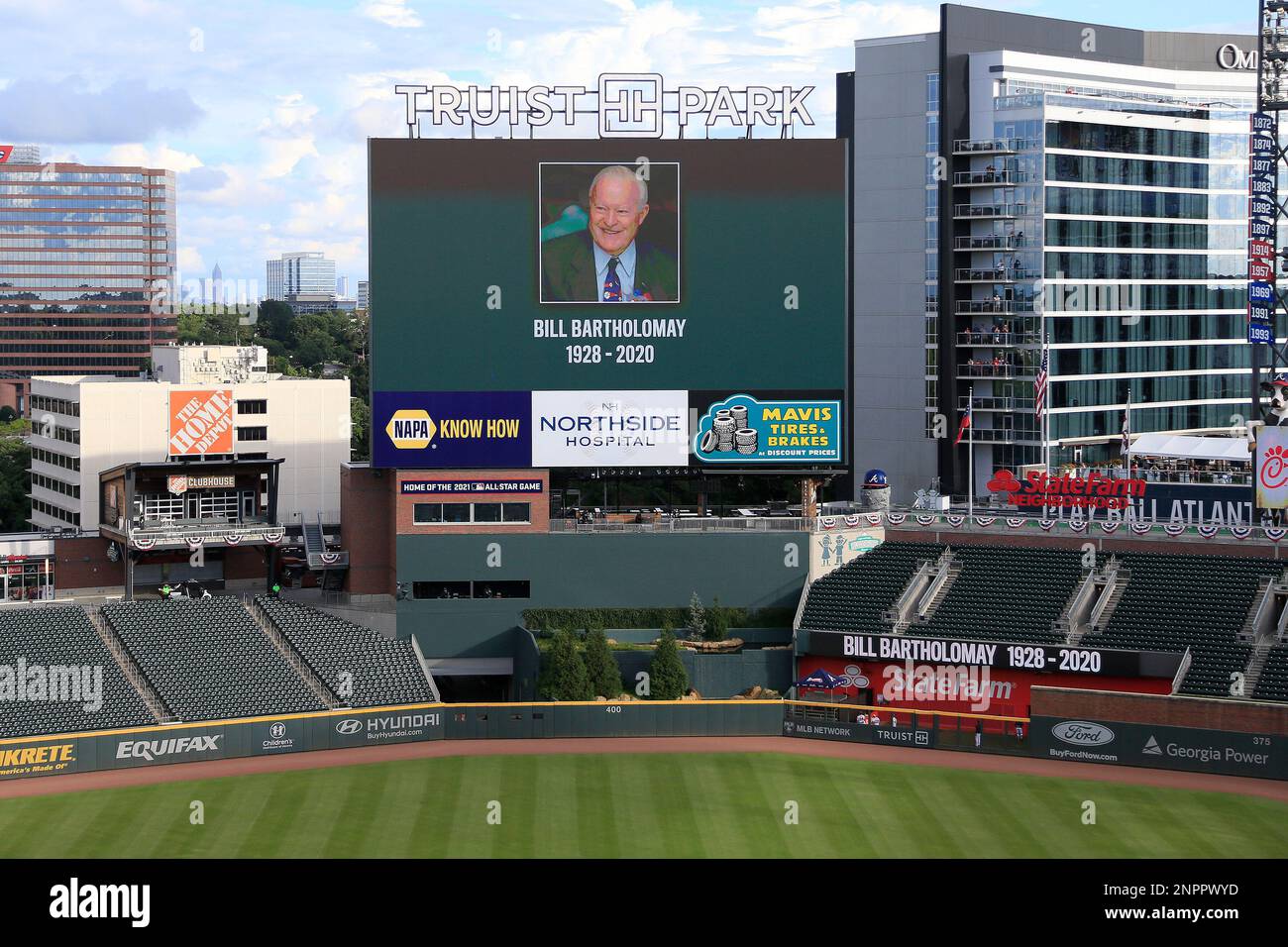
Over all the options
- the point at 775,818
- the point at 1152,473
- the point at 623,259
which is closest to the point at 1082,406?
the point at 1152,473

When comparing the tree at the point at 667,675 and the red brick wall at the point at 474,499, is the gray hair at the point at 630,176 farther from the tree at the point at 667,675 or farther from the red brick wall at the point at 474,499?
the tree at the point at 667,675

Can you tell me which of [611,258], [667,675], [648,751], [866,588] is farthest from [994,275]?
[648,751]

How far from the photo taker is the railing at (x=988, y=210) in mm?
84438

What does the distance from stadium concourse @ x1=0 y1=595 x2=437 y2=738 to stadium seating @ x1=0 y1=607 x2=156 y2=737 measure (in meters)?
0.04

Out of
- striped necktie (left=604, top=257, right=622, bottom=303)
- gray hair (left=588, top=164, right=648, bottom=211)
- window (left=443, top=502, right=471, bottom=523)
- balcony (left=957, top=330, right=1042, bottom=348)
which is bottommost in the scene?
window (left=443, top=502, right=471, bottom=523)

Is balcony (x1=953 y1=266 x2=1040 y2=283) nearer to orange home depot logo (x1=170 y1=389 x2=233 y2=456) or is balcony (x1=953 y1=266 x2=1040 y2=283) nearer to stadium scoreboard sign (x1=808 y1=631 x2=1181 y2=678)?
stadium scoreboard sign (x1=808 y1=631 x2=1181 y2=678)

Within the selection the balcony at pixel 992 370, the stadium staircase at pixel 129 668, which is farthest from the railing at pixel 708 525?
the balcony at pixel 992 370

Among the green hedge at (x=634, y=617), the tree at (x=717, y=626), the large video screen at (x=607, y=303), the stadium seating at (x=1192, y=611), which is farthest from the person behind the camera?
the green hedge at (x=634, y=617)

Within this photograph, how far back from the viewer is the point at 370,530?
2473 inches

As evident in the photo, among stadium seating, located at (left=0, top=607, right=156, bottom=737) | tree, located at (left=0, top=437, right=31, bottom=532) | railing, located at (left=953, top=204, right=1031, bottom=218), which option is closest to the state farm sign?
railing, located at (left=953, top=204, right=1031, bottom=218)

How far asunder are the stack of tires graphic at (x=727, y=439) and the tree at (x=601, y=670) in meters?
8.83

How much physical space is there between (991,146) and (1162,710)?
138ft

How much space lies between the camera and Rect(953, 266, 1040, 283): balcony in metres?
84.4

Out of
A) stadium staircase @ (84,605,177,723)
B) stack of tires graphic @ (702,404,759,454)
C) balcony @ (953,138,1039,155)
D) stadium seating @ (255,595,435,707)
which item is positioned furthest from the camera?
balcony @ (953,138,1039,155)
